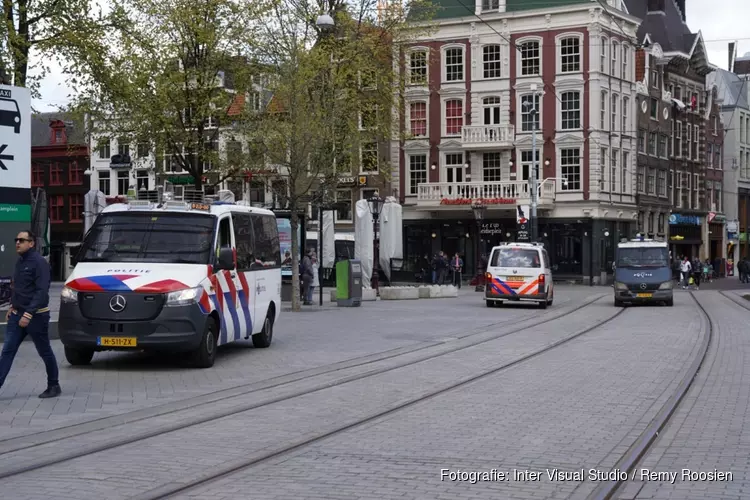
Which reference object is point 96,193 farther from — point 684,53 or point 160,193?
point 684,53

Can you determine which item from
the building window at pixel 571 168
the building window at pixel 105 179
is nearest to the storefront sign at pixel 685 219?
the building window at pixel 571 168

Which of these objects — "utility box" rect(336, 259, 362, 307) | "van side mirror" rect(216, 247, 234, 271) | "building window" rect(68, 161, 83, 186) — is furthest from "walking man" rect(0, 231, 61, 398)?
"building window" rect(68, 161, 83, 186)

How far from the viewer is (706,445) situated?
9.06 meters

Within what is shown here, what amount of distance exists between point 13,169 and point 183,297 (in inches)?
207

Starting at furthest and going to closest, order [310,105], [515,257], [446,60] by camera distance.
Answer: [446,60] → [515,257] → [310,105]

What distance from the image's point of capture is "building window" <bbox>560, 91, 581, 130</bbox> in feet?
196

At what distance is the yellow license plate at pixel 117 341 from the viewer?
47.0 feet

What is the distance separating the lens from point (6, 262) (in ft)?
59.4

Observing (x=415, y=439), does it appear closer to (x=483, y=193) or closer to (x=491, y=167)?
(x=483, y=193)

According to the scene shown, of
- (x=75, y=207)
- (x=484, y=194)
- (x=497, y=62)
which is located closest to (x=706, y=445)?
(x=484, y=194)

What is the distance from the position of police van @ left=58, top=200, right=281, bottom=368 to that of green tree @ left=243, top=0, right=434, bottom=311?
10152mm

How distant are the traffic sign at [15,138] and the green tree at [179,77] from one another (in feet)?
46.9

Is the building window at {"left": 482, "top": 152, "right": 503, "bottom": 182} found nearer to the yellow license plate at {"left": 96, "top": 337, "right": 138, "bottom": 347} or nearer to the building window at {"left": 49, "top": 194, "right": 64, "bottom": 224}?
the building window at {"left": 49, "top": 194, "right": 64, "bottom": 224}

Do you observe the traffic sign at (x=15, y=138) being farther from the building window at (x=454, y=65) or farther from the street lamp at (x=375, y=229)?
the building window at (x=454, y=65)
